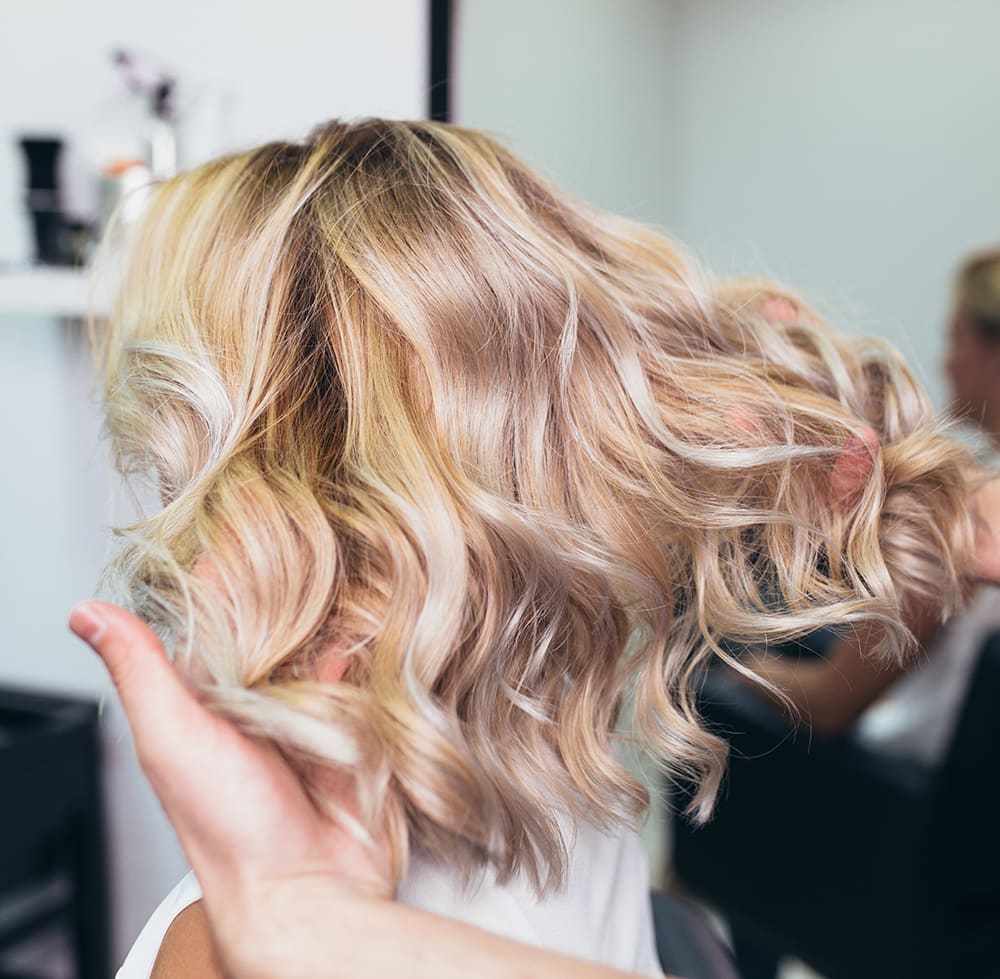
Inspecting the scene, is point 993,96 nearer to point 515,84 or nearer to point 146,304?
point 515,84

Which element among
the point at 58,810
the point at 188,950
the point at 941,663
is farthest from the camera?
the point at 941,663

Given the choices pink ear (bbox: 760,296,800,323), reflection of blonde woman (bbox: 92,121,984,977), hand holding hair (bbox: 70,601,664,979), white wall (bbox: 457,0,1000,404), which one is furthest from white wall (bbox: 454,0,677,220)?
hand holding hair (bbox: 70,601,664,979)

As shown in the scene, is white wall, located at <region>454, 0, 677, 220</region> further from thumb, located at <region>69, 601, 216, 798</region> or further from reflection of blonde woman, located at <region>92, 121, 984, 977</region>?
thumb, located at <region>69, 601, 216, 798</region>

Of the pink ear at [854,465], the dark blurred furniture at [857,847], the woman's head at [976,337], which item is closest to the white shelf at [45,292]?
the pink ear at [854,465]

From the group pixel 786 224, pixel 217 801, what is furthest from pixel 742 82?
pixel 217 801

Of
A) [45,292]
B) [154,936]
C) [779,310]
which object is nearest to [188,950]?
[154,936]

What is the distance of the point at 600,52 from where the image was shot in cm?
135

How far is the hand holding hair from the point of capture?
15.2 inches

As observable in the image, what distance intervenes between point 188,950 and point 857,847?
3.71ft

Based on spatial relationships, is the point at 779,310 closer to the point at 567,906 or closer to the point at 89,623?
the point at 567,906

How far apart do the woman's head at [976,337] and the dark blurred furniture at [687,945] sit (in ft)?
3.42

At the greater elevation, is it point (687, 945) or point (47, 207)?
point (47, 207)

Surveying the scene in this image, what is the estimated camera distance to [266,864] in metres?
0.40

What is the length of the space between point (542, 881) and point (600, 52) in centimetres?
114
